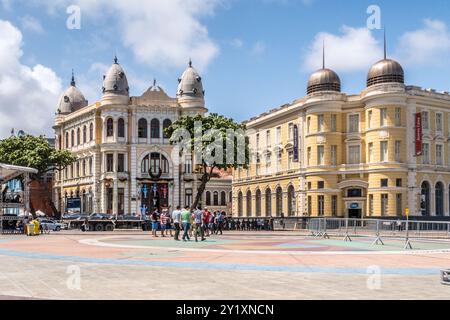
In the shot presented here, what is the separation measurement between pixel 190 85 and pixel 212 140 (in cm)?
2902

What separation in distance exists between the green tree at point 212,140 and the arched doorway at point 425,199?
728 inches

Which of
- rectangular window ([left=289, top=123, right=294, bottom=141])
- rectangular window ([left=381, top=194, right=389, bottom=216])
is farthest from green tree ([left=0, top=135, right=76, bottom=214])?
rectangular window ([left=381, top=194, right=389, bottom=216])

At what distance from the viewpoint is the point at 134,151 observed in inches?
3132

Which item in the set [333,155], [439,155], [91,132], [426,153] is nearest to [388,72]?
[426,153]

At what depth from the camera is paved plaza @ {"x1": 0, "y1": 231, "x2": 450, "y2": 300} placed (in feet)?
42.5

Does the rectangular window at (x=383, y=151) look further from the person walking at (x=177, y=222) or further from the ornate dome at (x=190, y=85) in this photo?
the person walking at (x=177, y=222)

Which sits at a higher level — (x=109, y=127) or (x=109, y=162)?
(x=109, y=127)

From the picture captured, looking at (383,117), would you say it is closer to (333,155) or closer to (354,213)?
(333,155)

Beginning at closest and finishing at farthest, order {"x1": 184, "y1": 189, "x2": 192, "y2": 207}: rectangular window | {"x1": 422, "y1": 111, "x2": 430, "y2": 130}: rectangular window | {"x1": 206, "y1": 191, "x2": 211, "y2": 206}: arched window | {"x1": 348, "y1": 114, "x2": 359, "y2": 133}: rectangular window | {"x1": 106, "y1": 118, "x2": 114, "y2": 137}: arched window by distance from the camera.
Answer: {"x1": 422, "y1": 111, "x2": 430, "y2": 130}: rectangular window → {"x1": 348, "y1": 114, "x2": 359, "y2": 133}: rectangular window → {"x1": 106, "y1": 118, "x2": 114, "y2": 137}: arched window → {"x1": 184, "y1": 189, "x2": 192, "y2": 207}: rectangular window → {"x1": 206, "y1": 191, "x2": 211, "y2": 206}: arched window

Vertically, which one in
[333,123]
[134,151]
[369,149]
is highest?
[333,123]

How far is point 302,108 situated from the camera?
66.7 metres

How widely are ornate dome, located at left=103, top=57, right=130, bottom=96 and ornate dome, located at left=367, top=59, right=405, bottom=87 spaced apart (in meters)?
34.2

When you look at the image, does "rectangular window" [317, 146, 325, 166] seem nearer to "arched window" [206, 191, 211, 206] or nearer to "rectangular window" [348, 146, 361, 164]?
"rectangular window" [348, 146, 361, 164]
